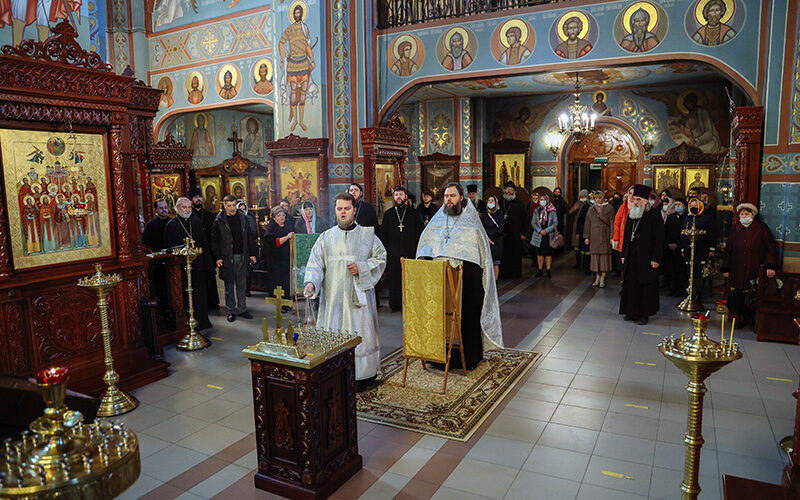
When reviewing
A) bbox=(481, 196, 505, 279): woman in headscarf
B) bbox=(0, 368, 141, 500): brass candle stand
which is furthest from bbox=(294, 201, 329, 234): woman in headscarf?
bbox=(0, 368, 141, 500): brass candle stand

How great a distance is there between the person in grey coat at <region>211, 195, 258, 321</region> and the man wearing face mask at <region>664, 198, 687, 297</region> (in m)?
6.44

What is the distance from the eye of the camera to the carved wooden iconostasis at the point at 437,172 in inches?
572

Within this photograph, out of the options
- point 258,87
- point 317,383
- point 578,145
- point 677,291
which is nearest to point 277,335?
point 317,383

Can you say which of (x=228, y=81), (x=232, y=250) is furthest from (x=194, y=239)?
(x=228, y=81)

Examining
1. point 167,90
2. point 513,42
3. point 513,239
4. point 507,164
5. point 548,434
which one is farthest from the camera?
point 507,164

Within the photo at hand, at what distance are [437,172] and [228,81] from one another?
5.56 m

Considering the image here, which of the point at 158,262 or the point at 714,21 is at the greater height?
the point at 714,21

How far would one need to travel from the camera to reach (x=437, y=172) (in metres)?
14.6

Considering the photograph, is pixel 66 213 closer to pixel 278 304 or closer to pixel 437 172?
pixel 278 304

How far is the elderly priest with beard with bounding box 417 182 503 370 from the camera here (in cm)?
549

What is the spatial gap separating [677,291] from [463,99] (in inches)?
294

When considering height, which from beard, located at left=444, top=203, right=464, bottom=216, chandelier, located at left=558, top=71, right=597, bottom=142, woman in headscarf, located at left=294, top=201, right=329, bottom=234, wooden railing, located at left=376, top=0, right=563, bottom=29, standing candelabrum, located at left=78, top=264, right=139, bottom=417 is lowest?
standing candelabrum, located at left=78, top=264, right=139, bottom=417

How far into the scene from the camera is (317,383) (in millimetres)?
3363

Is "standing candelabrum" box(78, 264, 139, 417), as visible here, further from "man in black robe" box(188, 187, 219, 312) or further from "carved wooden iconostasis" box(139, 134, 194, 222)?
"carved wooden iconostasis" box(139, 134, 194, 222)
